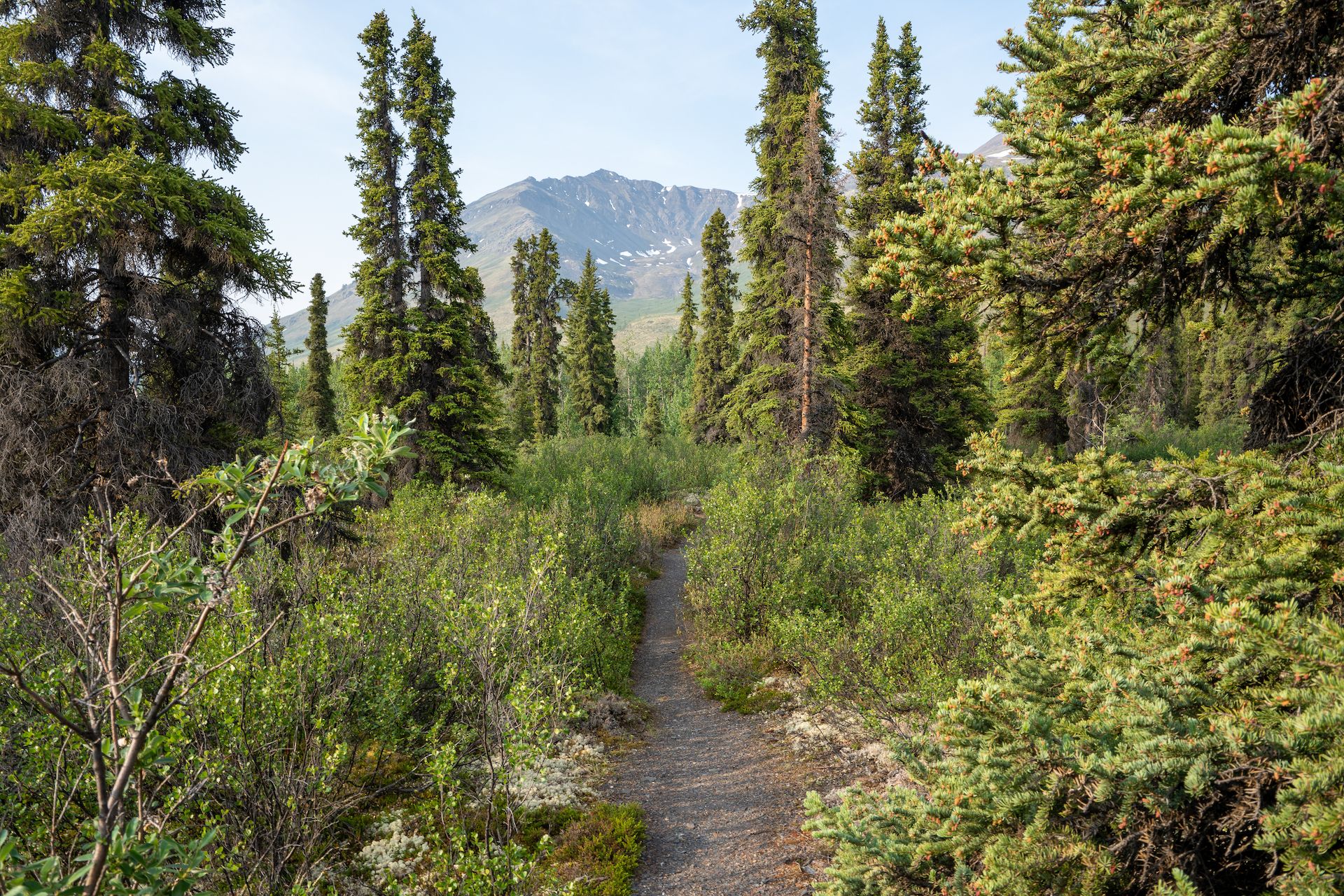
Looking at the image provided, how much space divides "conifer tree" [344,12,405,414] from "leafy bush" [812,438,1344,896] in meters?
16.3

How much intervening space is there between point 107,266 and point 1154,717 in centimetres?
1327

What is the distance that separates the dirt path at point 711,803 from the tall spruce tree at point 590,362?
108ft

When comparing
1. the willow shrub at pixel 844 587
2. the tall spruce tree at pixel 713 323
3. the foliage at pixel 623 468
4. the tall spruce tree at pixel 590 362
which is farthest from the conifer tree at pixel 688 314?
the willow shrub at pixel 844 587

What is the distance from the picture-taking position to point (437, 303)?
1742 centimetres

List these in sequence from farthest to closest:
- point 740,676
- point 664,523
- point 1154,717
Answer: point 664,523 < point 740,676 < point 1154,717

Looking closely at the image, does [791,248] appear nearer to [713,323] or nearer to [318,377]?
[713,323]

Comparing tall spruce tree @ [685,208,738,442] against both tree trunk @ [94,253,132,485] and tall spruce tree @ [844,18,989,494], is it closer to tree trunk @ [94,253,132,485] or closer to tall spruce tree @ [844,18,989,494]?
tall spruce tree @ [844,18,989,494]

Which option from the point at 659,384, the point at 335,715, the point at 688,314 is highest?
the point at 688,314

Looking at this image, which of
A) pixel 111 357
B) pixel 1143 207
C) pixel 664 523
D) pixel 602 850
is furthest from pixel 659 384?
pixel 1143 207

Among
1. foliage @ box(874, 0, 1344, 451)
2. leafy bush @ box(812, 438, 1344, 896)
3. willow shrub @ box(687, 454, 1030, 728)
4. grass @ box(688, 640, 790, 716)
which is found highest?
foliage @ box(874, 0, 1344, 451)

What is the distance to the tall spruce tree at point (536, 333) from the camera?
128ft

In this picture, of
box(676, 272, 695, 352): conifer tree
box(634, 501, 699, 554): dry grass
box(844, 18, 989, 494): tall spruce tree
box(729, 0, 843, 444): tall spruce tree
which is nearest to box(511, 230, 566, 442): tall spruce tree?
box(676, 272, 695, 352): conifer tree

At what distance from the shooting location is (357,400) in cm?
1747

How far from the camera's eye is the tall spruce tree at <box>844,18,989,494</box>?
19656 millimetres
